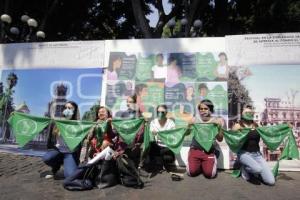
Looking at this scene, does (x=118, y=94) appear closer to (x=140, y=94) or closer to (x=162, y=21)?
(x=140, y=94)

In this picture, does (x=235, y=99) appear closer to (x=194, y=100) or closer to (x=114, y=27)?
(x=194, y=100)

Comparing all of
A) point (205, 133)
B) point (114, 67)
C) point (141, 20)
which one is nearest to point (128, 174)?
point (205, 133)

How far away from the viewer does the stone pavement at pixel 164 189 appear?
600 centimetres

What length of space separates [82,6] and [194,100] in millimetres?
11135

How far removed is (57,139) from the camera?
723cm

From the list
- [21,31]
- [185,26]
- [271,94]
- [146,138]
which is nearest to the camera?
[146,138]

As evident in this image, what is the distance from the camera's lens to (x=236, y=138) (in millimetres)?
7203

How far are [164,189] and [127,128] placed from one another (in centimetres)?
134

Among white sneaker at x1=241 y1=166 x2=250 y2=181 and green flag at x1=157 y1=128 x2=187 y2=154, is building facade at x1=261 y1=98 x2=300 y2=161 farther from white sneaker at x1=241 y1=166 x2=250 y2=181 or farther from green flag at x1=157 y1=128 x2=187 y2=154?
green flag at x1=157 y1=128 x2=187 y2=154

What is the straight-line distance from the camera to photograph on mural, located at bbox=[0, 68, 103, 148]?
9.01m

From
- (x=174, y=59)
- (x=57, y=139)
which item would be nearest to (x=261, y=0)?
(x=174, y=59)

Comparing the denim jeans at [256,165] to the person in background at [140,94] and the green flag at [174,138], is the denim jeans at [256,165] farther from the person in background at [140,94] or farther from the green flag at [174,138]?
the person in background at [140,94]

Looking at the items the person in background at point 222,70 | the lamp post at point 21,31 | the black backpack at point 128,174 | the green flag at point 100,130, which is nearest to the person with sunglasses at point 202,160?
the person in background at point 222,70

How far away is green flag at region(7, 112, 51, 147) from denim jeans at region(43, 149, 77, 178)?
1.77 ft
